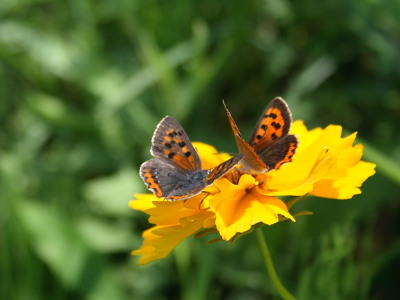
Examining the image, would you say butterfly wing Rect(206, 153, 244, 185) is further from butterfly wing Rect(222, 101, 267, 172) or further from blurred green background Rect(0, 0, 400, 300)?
blurred green background Rect(0, 0, 400, 300)

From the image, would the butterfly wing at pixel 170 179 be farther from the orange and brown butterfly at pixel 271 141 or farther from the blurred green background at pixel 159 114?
the blurred green background at pixel 159 114

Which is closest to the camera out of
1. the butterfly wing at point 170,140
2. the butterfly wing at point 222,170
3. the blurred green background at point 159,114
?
the butterfly wing at point 222,170

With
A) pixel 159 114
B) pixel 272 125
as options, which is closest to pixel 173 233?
pixel 272 125

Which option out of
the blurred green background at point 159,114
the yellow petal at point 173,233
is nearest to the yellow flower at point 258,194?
the yellow petal at point 173,233

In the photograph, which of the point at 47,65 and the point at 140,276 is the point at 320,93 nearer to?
the point at 140,276

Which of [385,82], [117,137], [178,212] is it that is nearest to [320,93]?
[385,82]

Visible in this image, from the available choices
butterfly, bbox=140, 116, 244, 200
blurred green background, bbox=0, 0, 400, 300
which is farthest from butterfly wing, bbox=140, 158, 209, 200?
blurred green background, bbox=0, 0, 400, 300

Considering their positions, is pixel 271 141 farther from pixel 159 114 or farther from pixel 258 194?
pixel 159 114
